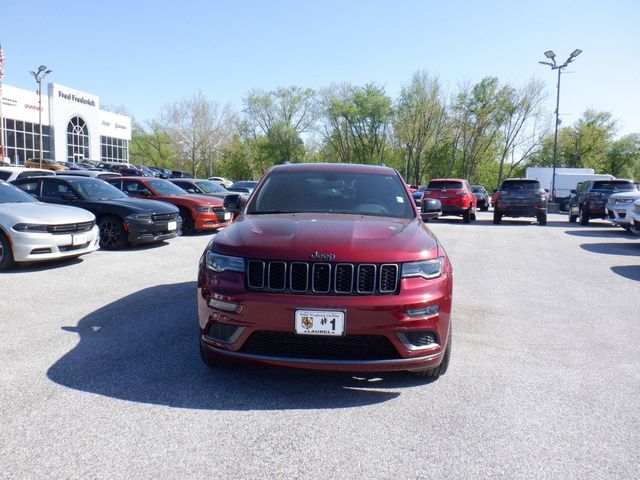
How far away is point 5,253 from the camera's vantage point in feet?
24.3

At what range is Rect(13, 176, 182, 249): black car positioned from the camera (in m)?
10.0

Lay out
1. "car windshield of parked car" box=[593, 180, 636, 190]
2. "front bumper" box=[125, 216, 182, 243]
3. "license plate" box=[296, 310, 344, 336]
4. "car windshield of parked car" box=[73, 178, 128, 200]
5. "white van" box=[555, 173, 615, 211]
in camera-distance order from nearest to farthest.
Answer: "license plate" box=[296, 310, 344, 336], "front bumper" box=[125, 216, 182, 243], "car windshield of parked car" box=[73, 178, 128, 200], "car windshield of parked car" box=[593, 180, 636, 190], "white van" box=[555, 173, 615, 211]

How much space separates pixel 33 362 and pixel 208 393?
153 centimetres

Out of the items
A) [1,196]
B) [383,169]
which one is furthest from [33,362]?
[1,196]

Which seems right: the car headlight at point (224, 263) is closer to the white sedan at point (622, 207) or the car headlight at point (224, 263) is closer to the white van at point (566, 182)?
the white sedan at point (622, 207)

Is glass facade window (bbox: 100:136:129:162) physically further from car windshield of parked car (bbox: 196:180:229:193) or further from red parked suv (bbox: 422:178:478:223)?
red parked suv (bbox: 422:178:478:223)

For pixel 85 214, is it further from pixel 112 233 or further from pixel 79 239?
pixel 112 233

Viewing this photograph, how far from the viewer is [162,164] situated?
78500 mm

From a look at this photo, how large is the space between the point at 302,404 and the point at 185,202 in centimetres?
1050

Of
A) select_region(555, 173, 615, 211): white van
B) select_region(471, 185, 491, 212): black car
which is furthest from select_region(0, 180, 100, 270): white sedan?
select_region(555, 173, 615, 211): white van

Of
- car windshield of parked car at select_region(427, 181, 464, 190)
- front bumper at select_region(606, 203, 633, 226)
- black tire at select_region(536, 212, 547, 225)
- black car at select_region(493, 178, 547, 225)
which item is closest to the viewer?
front bumper at select_region(606, 203, 633, 226)

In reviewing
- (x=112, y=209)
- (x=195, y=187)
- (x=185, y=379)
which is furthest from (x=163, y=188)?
(x=185, y=379)

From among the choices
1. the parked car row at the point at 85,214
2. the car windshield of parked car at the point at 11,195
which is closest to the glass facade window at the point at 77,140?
the parked car row at the point at 85,214

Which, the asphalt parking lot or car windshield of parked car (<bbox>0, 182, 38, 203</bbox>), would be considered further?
car windshield of parked car (<bbox>0, 182, 38, 203</bbox>)
